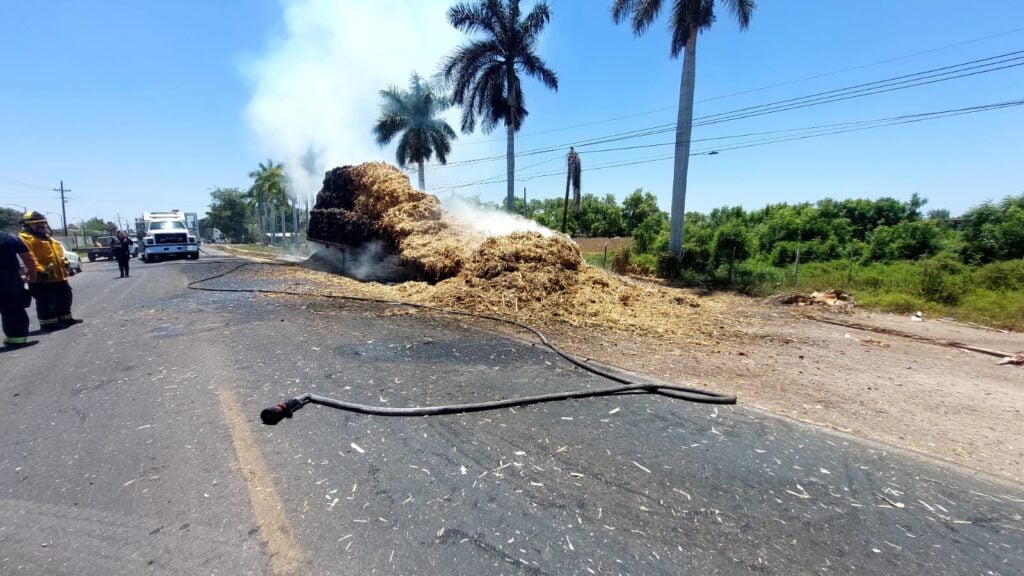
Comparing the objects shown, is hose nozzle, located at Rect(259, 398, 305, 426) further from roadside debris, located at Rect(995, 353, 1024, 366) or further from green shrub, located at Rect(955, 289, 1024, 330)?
green shrub, located at Rect(955, 289, 1024, 330)

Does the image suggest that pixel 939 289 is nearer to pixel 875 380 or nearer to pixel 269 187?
pixel 875 380

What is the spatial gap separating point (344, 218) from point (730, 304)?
42.5 ft

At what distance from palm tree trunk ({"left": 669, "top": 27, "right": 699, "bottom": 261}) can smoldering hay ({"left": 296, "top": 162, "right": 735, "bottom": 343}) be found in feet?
16.2

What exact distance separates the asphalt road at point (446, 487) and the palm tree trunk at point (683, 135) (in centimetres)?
1362

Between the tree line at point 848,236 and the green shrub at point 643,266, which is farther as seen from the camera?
the green shrub at point 643,266

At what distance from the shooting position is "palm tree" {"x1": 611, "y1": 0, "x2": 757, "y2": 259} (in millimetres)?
15953

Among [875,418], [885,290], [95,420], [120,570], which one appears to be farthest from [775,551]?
[885,290]

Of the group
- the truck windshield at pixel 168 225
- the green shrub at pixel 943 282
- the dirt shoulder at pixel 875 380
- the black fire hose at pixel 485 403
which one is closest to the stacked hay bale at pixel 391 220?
the dirt shoulder at pixel 875 380

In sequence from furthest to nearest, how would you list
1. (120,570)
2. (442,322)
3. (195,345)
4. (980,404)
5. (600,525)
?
1. (442,322)
2. (195,345)
3. (980,404)
4. (600,525)
5. (120,570)

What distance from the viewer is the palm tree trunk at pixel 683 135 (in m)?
16.6

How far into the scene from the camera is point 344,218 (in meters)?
16.3

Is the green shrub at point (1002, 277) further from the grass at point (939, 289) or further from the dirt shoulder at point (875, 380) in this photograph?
the dirt shoulder at point (875, 380)

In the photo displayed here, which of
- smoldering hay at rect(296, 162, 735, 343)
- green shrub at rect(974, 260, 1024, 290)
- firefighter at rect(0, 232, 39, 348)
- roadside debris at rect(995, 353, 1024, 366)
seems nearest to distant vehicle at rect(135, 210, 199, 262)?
smoldering hay at rect(296, 162, 735, 343)

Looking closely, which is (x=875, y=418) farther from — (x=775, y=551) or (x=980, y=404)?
(x=775, y=551)
